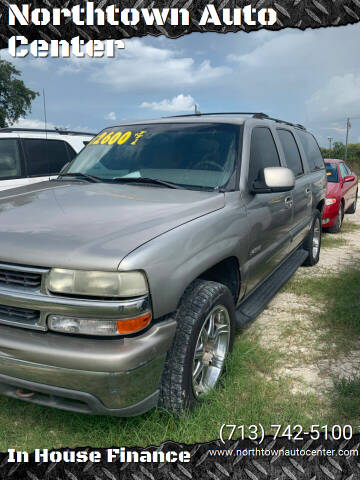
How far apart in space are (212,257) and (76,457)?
1.26 metres

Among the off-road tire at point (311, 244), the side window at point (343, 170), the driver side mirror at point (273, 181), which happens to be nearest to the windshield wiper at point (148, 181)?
the driver side mirror at point (273, 181)

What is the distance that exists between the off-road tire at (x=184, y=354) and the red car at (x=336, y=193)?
20.1 ft

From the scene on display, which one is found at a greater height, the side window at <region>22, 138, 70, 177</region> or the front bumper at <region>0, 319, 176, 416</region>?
the side window at <region>22, 138, 70, 177</region>

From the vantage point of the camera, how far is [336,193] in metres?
7.96

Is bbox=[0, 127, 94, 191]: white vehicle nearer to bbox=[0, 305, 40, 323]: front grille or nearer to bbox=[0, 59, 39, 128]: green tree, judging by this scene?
bbox=[0, 305, 40, 323]: front grille

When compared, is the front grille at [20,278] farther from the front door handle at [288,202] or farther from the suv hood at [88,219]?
the front door handle at [288,202]

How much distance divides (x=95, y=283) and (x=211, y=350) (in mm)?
1177

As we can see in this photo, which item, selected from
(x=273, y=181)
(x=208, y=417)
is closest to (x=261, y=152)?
(x=273, y=181)

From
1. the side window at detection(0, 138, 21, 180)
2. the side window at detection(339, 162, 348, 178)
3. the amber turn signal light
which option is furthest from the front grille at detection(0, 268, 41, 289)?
the side window at detection(339, 162, 348, 178)

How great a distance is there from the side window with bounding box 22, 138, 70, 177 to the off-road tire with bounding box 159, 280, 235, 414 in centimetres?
493

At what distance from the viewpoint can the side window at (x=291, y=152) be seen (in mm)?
4309

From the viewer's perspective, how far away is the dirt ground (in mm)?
2920

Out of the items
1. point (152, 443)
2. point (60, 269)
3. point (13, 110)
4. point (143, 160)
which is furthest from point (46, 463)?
point (13, 110)

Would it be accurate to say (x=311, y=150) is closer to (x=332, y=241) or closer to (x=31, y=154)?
(x=332, y=241)
